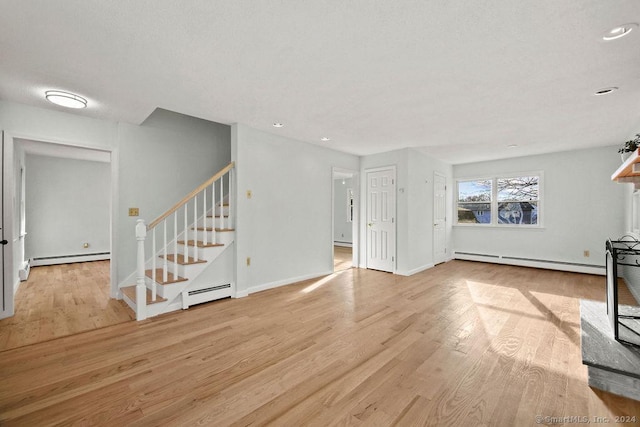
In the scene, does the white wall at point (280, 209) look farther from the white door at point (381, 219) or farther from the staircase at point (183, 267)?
the white door at point (381, 219)

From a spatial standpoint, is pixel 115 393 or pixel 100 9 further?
pixel 115 393

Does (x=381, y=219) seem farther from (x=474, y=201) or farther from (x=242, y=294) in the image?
(x=242, y=294)

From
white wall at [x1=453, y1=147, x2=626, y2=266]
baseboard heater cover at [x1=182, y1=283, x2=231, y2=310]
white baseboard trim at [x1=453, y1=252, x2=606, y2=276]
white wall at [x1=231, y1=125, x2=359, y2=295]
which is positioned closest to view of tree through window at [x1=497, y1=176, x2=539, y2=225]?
white wall at [x1=453, y1=147, x2=626, y2=266]

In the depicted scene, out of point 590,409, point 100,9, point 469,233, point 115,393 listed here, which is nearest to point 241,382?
point 115,393

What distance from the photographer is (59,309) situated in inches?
137

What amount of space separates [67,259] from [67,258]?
23mm

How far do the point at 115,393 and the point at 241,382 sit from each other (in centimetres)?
84

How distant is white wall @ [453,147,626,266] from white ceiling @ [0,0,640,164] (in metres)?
1.72

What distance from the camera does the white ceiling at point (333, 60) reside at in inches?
68.8

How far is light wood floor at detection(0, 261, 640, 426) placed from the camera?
1.73 m

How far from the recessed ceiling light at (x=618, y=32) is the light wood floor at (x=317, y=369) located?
246 centimetres

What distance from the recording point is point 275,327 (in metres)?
2.98

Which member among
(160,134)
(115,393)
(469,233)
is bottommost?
(115,393)

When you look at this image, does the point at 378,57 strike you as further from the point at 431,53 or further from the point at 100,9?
the point at 100,9
